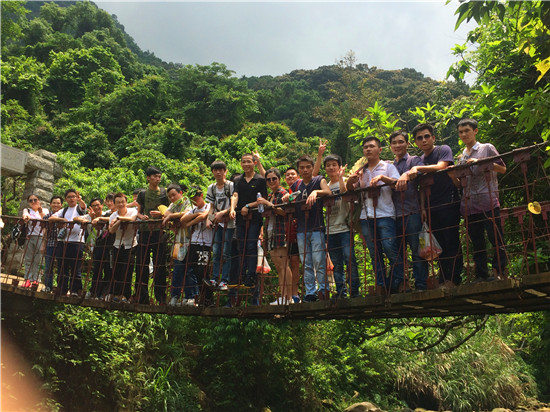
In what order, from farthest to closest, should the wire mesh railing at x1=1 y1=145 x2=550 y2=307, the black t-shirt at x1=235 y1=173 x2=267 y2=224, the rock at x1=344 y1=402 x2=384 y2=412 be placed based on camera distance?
the rock at x1=344 y1=402 x2=384 y2=412, the black t-shirt at x1=235 y1=173 x2=267 y2=224, the wire mesh railing at x1=1 y1=145 x2=550 y2=307

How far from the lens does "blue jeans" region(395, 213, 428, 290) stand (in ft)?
12.7

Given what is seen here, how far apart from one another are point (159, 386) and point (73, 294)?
3114mm

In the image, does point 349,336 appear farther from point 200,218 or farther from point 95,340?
point 95,340

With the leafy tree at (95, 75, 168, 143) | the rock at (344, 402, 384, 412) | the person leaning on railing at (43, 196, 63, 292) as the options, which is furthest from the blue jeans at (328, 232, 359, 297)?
the leafy tree at (95, 75, 168, 143)

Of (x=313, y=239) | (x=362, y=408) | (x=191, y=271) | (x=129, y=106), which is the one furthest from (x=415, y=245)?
(x=129, y=106)

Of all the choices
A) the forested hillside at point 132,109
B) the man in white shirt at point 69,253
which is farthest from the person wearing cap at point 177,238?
the forested hillside at point 132,109

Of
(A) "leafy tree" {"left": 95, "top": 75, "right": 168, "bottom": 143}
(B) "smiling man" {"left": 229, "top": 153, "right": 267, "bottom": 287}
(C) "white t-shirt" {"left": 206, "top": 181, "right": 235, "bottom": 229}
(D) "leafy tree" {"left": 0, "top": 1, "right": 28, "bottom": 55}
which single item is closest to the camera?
(B) "smiling man" {"left": 229, "top": 153, "right": 267, "bottom": 287}

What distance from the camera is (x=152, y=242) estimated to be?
5559 millimetres

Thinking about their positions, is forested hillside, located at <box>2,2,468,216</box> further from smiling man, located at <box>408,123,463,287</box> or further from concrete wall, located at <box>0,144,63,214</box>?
smiling man, located at <box>408,123,463,287</box>

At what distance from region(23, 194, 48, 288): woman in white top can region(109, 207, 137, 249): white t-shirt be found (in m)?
1.31

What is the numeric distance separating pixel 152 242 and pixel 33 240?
211 cm

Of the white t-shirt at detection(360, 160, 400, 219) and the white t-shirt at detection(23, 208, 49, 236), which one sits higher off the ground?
the white t-shirt at detection(23, 208, 49, 236)

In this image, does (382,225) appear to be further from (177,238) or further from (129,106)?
(129,106)

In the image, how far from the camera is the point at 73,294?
19.6 ft
